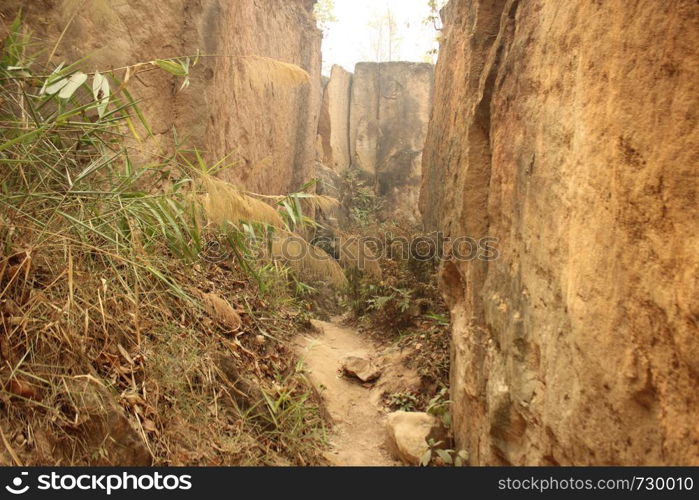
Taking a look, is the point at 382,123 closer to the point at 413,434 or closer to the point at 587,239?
the point at 413,434

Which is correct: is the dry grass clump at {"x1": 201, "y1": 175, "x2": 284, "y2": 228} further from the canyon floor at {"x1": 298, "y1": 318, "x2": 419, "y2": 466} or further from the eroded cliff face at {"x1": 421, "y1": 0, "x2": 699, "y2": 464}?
the canyon floor at {"x1": 298, "y1": 318, "x2": 419, "y2": 466}

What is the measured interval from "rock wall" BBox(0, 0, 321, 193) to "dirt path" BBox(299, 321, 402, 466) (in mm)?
1600

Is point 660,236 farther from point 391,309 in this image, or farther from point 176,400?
point 391,309

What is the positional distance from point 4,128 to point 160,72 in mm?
1687

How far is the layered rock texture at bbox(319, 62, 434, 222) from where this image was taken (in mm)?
→ 10844

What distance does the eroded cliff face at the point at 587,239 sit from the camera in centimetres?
113

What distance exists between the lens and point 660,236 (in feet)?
3.85

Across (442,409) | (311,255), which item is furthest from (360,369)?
(311,255)

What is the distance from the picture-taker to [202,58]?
11.8 ft

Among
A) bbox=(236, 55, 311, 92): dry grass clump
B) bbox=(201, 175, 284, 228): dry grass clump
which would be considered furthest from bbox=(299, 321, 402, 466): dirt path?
bbox=(236, 55, 311, 92): dry grass clump

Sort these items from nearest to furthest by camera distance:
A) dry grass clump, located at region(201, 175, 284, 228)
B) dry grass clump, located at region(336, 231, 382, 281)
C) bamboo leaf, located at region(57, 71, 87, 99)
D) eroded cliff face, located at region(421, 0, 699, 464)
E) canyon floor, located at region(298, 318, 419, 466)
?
eroded cliff face, located at region(421, 0, 699, 464)
bamboo leaf, located at region(57, 71, 87, 99)
dry grass clump, located at region(201, 175, 284, 228)
dry grass clump, located at region(336, 231, 382, 281)
canyon floor, located at region(298, 318, 419, 466)

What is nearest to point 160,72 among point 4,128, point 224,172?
point 224,172

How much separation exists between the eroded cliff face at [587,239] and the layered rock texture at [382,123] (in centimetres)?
836
